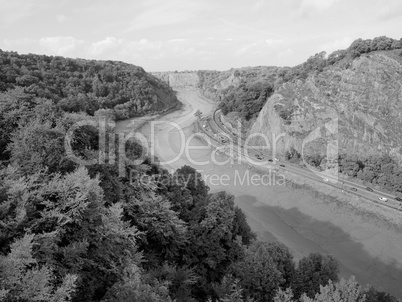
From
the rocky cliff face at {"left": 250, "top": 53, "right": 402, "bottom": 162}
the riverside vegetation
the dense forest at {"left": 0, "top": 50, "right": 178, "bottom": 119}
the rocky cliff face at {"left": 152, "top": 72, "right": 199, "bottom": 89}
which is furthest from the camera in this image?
the rocky cliff face at {"left": 152, "top": 72, "right": 199, "bottom": 89}

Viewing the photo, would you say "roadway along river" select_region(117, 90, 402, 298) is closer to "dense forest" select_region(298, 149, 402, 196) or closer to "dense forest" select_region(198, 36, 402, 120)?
"dense forest" select_region(298, 149, 402, 196)

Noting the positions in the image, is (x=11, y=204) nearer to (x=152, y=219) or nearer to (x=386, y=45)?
(x=152, y=219)

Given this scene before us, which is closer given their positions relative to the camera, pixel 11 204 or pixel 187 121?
pixel 11 204

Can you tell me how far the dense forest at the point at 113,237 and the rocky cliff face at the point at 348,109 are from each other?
25.8 metres

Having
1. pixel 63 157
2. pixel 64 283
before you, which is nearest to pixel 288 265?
pixel 64 283

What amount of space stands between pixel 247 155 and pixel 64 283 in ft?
125

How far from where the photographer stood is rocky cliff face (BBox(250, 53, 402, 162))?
38.0m

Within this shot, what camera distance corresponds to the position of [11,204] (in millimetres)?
10414

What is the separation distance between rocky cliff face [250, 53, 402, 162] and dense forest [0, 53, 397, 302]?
2576 cm

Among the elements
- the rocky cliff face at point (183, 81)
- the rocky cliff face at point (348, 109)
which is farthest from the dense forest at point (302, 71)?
the rocky cliff face at point (183, 81)

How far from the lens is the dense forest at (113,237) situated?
973cm

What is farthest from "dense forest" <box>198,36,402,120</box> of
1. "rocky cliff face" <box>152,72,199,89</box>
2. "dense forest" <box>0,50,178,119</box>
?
"rocky cliff face" <box>152,72,199,89</box>

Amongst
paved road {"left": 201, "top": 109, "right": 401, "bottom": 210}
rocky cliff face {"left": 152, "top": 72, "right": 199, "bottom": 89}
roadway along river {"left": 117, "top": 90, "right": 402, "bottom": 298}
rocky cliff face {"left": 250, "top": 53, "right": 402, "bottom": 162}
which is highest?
rocky cliff face {"left": 152, "top": 72, "right": 199, "bottom": 89}

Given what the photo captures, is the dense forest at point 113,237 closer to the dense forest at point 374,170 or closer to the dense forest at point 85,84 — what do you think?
the dense forest at point 374,170
